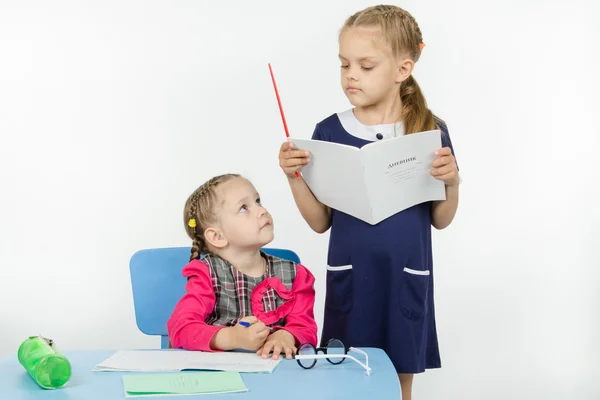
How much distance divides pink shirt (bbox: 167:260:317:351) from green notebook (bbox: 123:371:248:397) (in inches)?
9.5

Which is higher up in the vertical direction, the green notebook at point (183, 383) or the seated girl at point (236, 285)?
the seated girl at point (236, 285)

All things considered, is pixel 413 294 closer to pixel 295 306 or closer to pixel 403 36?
pixel 295 306

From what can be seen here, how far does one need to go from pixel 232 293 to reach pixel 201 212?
9.7 inches

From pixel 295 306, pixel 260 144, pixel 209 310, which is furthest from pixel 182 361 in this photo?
pixel 260 144

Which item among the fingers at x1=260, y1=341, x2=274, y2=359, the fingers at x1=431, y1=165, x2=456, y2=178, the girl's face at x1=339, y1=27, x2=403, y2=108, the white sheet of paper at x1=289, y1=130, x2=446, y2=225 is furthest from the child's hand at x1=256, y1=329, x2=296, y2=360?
the girl's face at x1=339, y1=27, x2=403, y2=108

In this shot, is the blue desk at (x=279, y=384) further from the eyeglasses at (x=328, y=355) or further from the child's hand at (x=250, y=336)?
the child's hand at (x=250, y=336)

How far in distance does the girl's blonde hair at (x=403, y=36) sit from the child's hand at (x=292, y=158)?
0.89 ft

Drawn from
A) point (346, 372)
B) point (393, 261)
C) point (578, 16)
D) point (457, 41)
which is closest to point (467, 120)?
point (457, 41)

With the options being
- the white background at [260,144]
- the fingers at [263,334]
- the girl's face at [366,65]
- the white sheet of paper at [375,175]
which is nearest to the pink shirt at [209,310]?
the fingers at [263,334]

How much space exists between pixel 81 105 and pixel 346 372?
2.16m

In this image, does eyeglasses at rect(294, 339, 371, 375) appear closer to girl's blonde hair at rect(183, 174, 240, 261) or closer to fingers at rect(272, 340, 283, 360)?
fingers at rect(272, 340, 283, 360)

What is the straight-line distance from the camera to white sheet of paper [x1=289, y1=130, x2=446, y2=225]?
1.96m

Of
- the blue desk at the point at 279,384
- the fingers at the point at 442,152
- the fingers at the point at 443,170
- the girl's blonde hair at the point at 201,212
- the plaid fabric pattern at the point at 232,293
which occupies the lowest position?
the blue desk at the point at 279,384

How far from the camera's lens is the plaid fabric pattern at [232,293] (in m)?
1.98
